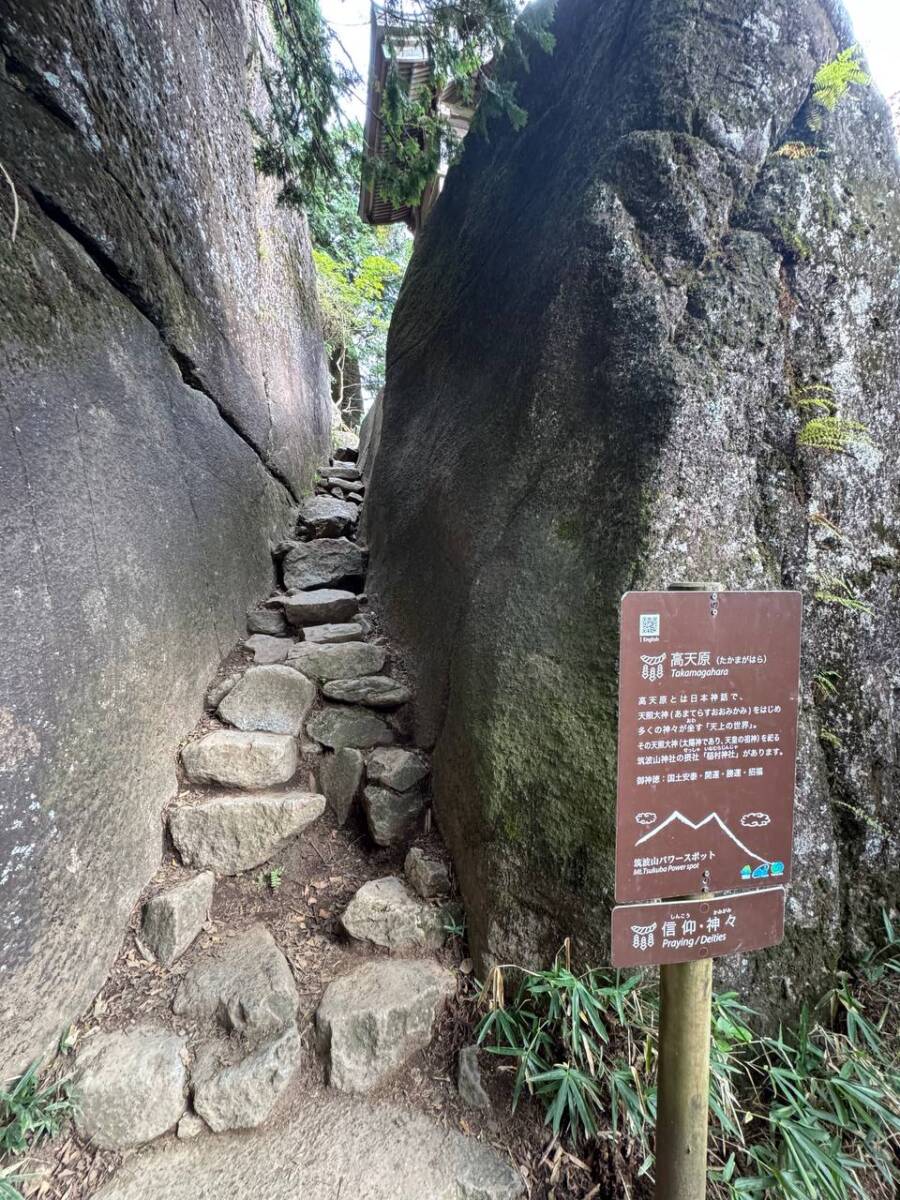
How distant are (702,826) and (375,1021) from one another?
1.55 meters

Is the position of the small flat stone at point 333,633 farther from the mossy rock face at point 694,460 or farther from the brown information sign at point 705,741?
the brown information sign at point 705,741

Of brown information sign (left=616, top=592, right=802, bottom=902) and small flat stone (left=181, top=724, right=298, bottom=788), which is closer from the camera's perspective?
brown information sign (left=616, top=592, right=802, bottom=902)

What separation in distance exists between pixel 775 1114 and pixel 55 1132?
94.7 inches

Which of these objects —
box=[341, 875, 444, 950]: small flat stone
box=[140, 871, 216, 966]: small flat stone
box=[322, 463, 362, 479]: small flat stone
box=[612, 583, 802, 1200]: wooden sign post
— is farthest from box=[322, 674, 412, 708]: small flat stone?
box=[322, 463, 362, 479]: small flat stone

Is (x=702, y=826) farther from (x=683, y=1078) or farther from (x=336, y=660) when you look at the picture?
(x=336, y=660)

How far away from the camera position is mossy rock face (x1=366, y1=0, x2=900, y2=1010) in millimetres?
2078

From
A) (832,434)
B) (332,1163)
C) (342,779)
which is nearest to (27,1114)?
(332,1163)

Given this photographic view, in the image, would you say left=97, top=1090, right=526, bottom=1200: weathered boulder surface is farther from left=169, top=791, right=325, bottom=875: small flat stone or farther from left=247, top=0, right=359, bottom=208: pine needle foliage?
left=247, top=0, right=359, bottom=208: pine needle foliage

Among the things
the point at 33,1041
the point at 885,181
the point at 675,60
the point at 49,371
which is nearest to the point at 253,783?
the point at 33,1041

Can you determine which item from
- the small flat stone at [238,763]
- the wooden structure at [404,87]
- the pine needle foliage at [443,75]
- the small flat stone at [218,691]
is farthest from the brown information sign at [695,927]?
the wooden structure at [404,87]

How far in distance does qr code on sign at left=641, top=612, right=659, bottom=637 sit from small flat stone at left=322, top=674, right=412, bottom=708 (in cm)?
232

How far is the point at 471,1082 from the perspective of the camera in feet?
6.31

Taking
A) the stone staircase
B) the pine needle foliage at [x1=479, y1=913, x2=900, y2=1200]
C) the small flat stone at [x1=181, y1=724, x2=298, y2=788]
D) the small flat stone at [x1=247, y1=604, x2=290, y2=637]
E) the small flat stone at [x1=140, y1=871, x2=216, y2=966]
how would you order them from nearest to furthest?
the pine needle foliage at [x1=479, y1=913, x2=900, y2=1200] < the stone staircase < the small flat stone at [x1=140, y1=871, x2=216, y2=966] < the small flat stone at [x1=181, y1=724, x2=298, y2=788] < the small flat stone at [x1=247, y1=604, x2=290, y2=637]

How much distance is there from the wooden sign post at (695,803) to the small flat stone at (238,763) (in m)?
2.12
